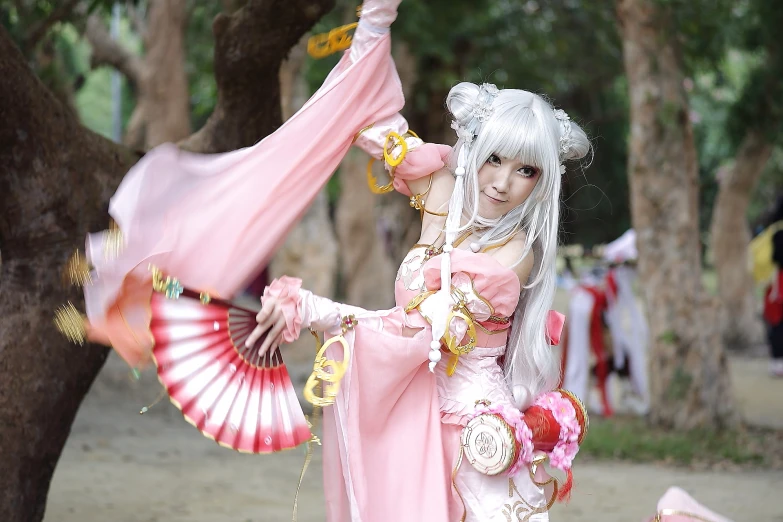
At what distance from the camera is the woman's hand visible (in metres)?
2.88

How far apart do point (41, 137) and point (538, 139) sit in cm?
189

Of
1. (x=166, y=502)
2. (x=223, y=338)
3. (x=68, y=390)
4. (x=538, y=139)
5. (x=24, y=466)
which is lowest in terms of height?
(x=166, y=502)

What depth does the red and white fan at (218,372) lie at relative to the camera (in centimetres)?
290

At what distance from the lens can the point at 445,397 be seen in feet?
10.9

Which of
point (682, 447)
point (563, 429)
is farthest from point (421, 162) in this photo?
point (682, 447)

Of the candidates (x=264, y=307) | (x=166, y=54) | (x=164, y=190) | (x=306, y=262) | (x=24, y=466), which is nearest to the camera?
(x=264, y=307)

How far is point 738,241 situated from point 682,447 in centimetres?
709

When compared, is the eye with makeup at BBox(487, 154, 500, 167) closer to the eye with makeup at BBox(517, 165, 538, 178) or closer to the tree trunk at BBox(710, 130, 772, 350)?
the eye with makeup at BBox(517, 165, 538, 178)

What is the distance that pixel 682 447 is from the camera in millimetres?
8266

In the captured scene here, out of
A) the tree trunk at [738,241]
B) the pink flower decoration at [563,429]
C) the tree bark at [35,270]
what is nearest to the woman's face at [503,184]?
the pink flower decoration at [563,429]

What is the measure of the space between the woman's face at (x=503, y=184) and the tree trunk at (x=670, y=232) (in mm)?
5786

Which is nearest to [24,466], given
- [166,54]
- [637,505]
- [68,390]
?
[68,390]

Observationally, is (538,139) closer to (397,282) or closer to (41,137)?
(397,282)

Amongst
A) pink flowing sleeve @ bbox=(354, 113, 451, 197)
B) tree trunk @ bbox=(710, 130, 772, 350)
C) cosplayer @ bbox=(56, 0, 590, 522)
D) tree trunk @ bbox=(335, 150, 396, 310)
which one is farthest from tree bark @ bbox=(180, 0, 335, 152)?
tree trunk @ bbox=(335, 150, 396, 310)
